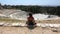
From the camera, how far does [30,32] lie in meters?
8.77

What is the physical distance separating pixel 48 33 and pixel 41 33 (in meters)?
0.34

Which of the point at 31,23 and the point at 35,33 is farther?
the point at 31,23

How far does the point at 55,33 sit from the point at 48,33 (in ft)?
1.19

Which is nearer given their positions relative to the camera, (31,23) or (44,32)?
(44,32)

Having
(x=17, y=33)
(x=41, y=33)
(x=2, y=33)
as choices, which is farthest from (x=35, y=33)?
(x=2, y=33)

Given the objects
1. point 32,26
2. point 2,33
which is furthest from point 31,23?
point 2,33

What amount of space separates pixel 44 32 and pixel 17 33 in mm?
1388

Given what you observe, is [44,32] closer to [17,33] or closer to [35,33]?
[35,33]

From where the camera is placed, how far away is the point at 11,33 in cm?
857

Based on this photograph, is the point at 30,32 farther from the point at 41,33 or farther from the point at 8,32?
the point at 8,32

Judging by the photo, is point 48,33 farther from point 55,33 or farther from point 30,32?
point 30,32

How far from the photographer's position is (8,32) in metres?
8.87

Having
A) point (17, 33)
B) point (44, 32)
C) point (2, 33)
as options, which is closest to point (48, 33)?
point (44, 32)

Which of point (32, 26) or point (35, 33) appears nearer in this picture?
point (35, 33)
